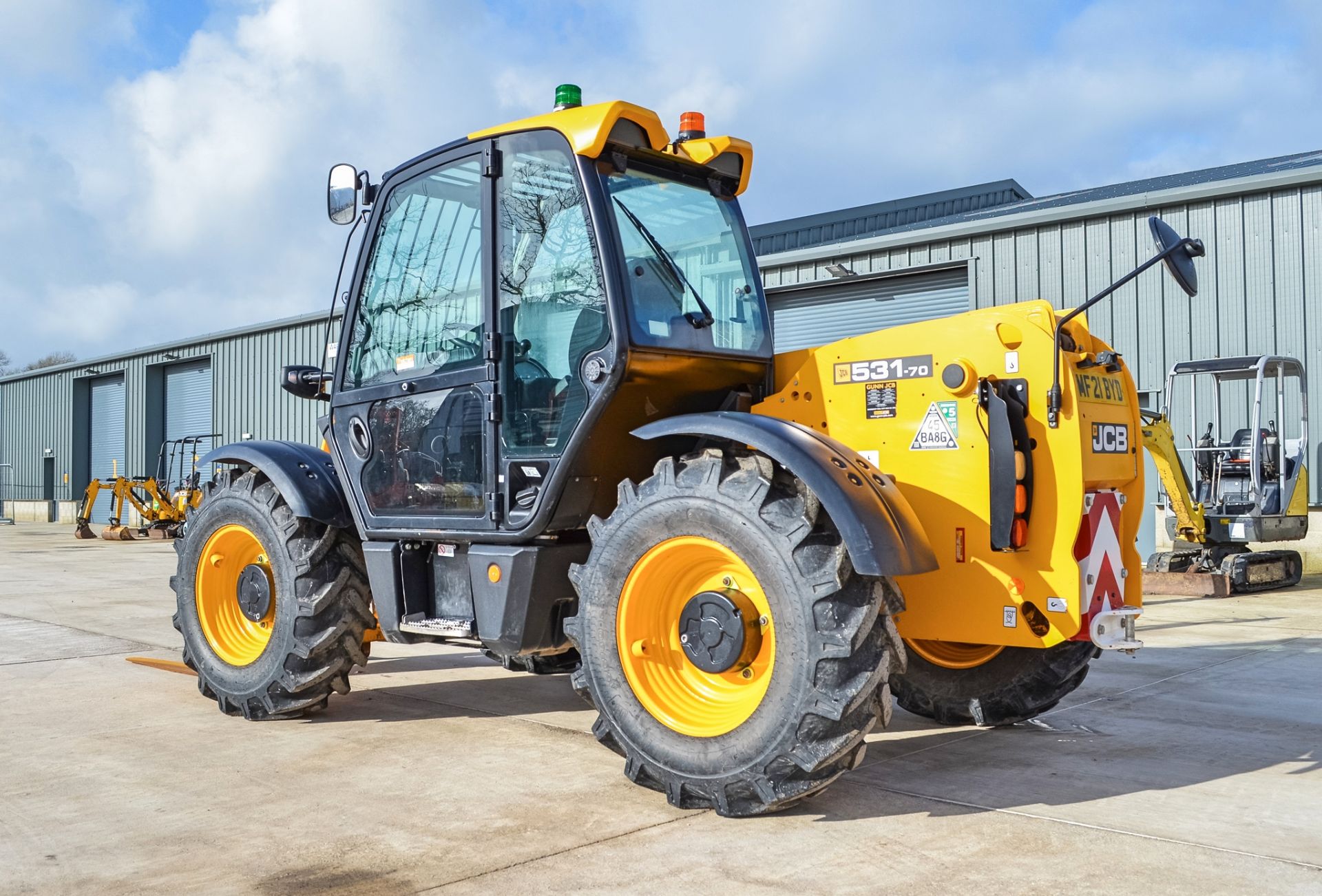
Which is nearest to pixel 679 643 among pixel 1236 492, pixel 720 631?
pixel 720 631

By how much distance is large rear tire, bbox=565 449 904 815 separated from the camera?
367 centimetres

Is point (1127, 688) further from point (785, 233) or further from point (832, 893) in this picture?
point (785, 233)

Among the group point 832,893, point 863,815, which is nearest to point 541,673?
point 863,815

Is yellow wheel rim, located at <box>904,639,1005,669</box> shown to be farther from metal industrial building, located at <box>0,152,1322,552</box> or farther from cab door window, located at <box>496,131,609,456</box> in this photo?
metal industrial building, located at <box>0,152,1322,552</box>

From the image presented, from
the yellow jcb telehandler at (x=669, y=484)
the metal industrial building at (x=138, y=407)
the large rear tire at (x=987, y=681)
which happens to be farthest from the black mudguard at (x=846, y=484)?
the metal industrial building at (x=138, y=407)

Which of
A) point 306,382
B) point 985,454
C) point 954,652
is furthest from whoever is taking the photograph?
point 306,382

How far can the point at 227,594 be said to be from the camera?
6062mm

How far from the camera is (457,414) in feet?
16.5

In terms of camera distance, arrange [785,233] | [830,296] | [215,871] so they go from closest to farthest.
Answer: [215,871], [830,296], [785,233]

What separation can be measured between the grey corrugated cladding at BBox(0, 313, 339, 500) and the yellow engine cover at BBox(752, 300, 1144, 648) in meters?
20.6

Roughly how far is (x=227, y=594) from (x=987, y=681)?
3.85 m

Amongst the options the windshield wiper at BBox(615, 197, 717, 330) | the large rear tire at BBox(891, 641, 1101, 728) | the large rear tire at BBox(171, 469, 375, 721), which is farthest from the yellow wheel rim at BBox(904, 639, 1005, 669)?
the large rear tire at BBox(171, 469, 375, 721)

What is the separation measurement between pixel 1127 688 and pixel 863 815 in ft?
10.5

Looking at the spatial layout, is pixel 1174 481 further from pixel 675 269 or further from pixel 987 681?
pixel 675 269
